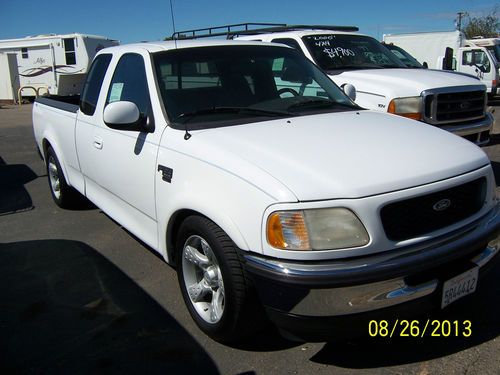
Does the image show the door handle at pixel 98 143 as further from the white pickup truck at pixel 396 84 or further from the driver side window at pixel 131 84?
the white pickup truck at pixel 396 84

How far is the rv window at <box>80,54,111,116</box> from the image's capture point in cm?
448

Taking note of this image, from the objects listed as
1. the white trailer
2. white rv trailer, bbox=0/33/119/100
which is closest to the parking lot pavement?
the white trailer

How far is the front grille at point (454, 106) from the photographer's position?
591 centimetres

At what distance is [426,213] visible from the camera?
8.41 feet

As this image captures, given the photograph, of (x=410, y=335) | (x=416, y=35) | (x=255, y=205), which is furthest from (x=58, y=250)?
(x=416, y=35)

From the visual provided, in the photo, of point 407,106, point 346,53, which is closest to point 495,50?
point 346,53

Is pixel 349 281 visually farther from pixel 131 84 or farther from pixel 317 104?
pixel 131 84

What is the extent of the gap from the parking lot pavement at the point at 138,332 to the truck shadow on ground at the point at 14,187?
5.07ft

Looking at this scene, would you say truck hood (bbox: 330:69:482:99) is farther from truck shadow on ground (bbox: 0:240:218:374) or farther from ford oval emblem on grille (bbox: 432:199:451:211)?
truck shadow on ground (bbox: 0:240:218:374)

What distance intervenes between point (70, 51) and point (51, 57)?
3.29 ft

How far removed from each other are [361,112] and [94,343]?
2.48 metres

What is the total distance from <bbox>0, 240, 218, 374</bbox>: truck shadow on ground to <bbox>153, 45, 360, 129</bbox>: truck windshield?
1372 mm

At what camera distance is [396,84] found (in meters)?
6.04

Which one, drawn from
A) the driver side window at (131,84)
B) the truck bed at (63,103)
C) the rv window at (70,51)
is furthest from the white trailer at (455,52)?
the rv window at (70,51)
